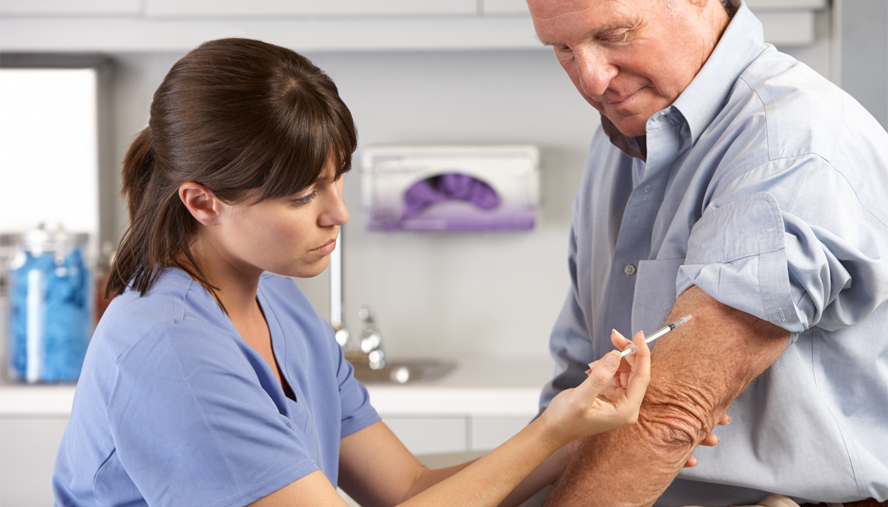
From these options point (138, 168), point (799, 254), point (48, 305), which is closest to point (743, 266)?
point (799, 254)

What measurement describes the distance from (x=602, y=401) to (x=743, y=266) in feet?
0.61

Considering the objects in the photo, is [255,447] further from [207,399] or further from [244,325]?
[244,325]

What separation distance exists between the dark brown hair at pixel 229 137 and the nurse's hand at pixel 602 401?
0.35 meters

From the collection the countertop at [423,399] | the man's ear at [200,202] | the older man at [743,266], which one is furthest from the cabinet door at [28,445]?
the older man at [743,266]

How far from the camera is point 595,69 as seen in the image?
3.05ft

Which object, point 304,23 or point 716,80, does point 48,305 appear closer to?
point 304,23

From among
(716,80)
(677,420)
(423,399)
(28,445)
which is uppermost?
(716,80)

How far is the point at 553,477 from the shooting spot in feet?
3.37

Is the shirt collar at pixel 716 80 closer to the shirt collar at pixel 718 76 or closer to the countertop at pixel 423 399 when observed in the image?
the shirt collar at pixel 718 76

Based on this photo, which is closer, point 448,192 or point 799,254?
point 799,254

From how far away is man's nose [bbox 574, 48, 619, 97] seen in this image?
3.05 feet

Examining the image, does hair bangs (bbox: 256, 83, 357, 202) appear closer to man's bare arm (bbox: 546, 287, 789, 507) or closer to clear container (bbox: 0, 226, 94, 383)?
man's bare arm (bbox: 546, 287, 789, 507)

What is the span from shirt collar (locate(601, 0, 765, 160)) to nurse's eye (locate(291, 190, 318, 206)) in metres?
0.43

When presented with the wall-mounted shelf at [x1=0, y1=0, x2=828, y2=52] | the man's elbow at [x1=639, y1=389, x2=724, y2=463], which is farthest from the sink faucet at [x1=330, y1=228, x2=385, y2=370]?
the man's elbow at [x1=639, y1=389, x2=724, y2=463]
